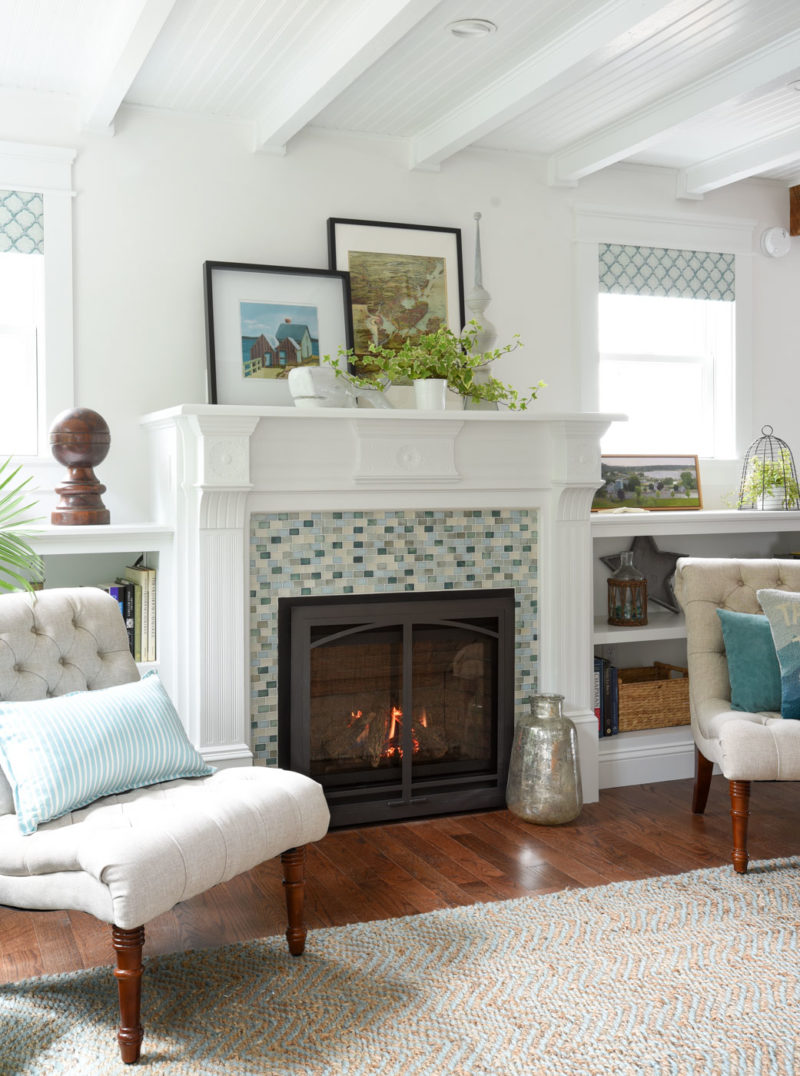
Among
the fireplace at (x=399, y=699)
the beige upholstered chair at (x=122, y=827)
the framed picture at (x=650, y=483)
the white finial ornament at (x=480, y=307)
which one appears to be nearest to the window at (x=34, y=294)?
the beige upholstered chair at (x=122, y=827)

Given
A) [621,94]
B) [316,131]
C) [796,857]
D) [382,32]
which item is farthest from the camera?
[316,131]

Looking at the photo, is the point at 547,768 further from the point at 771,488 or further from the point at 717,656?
the point at 771,488

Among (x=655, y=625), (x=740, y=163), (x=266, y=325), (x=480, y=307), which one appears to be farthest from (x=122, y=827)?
(x=740, y=163)

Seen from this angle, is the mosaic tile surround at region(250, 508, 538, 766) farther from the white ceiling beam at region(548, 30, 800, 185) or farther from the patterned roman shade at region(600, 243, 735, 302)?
the white ceiling beam at region(548, 30, 800, 185)

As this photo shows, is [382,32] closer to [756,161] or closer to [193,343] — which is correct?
[193,343]

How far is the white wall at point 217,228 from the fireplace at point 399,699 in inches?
33.7

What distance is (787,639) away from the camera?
10.9 feet

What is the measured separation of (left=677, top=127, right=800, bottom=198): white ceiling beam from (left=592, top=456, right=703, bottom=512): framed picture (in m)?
1.18

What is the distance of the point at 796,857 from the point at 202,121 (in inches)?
128

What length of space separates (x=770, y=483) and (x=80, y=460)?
281 cm

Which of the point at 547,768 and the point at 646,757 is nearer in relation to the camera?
the point at 547,768

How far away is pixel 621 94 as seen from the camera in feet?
12.0

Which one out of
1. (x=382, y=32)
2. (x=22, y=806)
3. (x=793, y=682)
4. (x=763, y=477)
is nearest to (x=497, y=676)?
(x=793, y=682)

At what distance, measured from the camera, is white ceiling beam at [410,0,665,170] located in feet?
9.53
